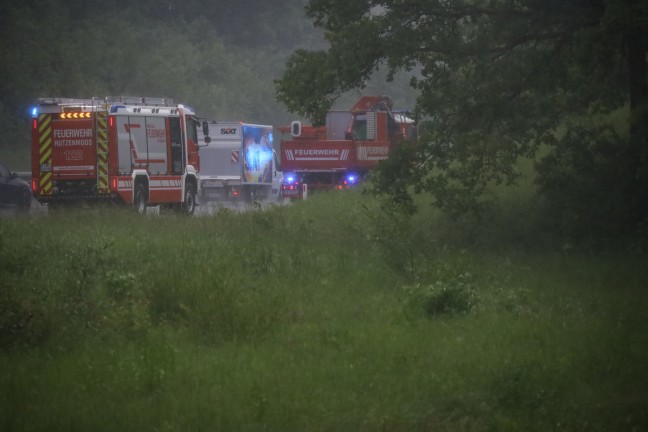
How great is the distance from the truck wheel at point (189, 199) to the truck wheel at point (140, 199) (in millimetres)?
2000

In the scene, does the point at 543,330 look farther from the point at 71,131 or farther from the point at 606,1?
the point at 71,131

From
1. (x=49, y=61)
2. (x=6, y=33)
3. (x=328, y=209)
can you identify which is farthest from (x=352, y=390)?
(x=49, y=61)

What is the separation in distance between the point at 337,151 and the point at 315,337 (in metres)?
23.5

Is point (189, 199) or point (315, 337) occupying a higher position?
point (189, 199)

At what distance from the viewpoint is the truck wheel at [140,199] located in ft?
78.3

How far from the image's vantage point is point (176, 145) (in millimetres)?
25609

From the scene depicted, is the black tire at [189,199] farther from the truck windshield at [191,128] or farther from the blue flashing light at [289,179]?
the blue flashing light at [289,179]

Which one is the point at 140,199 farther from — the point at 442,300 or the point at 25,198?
the point at 442,300

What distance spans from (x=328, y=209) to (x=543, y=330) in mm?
13390

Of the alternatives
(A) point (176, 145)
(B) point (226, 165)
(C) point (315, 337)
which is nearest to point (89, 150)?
(A) point (176, 145)

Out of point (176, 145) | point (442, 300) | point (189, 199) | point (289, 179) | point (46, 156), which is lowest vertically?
point (442, 300)

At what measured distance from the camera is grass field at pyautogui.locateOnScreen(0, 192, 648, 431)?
7.57m

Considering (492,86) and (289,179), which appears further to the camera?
(289,179)

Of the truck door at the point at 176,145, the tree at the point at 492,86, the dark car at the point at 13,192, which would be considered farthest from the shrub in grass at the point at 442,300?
the dark car at the point at 13,192
